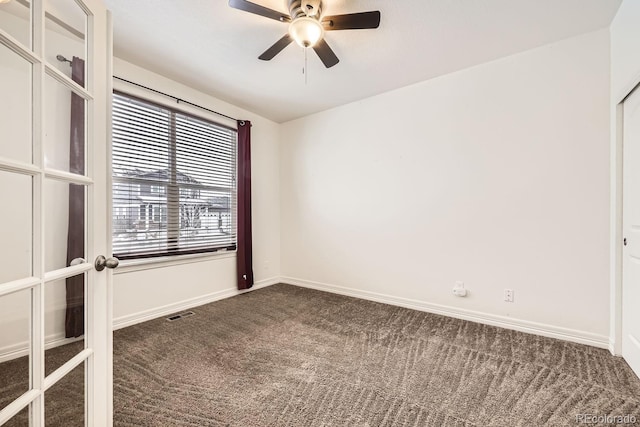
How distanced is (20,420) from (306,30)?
7.60 feet

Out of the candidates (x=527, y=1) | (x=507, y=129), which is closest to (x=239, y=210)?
(x=507, y=129)

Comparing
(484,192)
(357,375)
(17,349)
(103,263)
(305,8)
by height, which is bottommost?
(357,375)

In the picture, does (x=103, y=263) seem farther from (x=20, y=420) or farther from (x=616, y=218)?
(x=616, y=218)

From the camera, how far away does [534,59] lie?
2443mm

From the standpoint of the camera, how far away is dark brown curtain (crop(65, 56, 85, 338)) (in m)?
1.05

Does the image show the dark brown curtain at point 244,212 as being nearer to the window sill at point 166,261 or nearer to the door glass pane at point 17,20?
the window sill at point 166,261

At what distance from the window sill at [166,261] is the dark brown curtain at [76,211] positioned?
179cm

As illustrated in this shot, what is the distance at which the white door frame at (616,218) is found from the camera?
201 centimetres

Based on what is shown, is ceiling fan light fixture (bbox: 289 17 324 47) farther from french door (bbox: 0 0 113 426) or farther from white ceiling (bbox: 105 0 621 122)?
french door (bbox: 0 0 113 426)

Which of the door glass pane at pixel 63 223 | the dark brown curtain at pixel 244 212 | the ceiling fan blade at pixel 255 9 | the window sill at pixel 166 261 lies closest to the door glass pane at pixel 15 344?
the door glass pane at pixel 63 223

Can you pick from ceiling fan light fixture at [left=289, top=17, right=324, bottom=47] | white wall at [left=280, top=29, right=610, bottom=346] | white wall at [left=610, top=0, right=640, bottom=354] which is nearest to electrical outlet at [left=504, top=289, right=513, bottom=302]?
white wall at [left=280, top=29, right=610, bottom=346]

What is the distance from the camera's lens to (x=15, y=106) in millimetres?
834

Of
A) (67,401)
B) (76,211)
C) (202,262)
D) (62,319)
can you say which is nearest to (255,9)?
(76,211)

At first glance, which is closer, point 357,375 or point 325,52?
point 357,375
